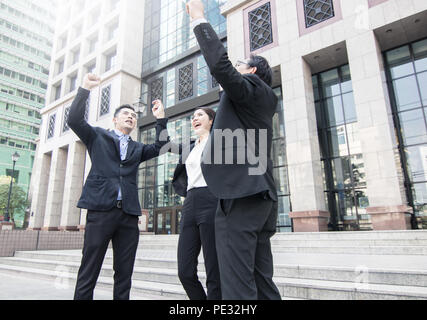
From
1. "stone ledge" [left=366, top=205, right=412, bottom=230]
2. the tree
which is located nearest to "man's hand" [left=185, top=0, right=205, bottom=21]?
"stone ledge" [left=366, top=205, right=412, bottom=230]

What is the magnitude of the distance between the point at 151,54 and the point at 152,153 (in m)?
24.4

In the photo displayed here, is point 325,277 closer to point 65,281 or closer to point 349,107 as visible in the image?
point 65,281

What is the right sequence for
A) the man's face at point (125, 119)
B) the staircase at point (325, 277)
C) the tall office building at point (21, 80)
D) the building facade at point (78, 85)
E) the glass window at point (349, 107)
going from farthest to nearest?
the tall office building at point (21, 80) < the building facade at point (78, 85) < the glass window at point (349, 107) < the staircase at point (325, 277) < the man's face at point (125, 119)

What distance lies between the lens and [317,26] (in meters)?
14.4

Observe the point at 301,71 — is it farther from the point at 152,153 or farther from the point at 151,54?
the point at 151,54

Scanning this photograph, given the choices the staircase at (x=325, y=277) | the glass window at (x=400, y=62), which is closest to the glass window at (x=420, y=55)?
the glass window at (x=400, y=62)

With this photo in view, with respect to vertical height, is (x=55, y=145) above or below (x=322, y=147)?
above

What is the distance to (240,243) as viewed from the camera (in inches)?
61.5

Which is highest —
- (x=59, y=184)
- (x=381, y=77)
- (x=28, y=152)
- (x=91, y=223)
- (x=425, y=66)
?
(x=28, y=152)

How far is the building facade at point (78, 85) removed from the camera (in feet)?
78.5

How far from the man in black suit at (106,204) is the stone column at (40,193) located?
29200 mm

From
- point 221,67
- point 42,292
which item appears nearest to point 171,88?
point 42,292

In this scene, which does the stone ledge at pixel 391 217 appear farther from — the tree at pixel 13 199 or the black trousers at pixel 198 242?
the tree at pixel 13 199
